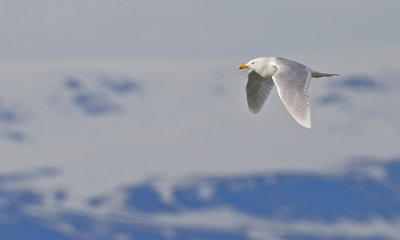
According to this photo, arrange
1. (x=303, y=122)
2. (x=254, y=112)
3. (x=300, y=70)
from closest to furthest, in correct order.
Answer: (x=303, y=122) → (x=300, y=70) → (x=254, y=112)

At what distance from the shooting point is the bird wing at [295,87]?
2758 centimetres

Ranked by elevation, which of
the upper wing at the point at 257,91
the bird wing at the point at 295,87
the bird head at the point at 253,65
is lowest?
the bird wing at the point at 295,87

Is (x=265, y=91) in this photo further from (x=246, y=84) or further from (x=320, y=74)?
(x=320, y=74)

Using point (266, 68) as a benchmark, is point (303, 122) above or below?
below

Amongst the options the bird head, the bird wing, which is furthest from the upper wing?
the bird wing

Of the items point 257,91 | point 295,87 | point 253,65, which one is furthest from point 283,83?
point 257,91

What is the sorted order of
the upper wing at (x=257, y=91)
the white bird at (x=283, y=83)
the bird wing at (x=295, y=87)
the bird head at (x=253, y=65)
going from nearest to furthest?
the bird wing at (x=295, y=87), the white bird at (x=283, y=83), the bird head at (x=253, y=65), the upper wing at (x=257, y=91)

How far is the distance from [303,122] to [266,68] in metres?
5.17

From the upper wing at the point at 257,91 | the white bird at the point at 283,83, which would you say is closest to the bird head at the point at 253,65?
the white bird at the point at 283,83

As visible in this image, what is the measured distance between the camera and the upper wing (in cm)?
3445

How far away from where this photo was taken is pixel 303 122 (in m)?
27.1

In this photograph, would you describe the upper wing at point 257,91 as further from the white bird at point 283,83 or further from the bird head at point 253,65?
the bird head at point 253,65

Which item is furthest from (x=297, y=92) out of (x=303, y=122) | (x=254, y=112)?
(x=254, y=112)

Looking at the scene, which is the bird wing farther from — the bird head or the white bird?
the bird head
